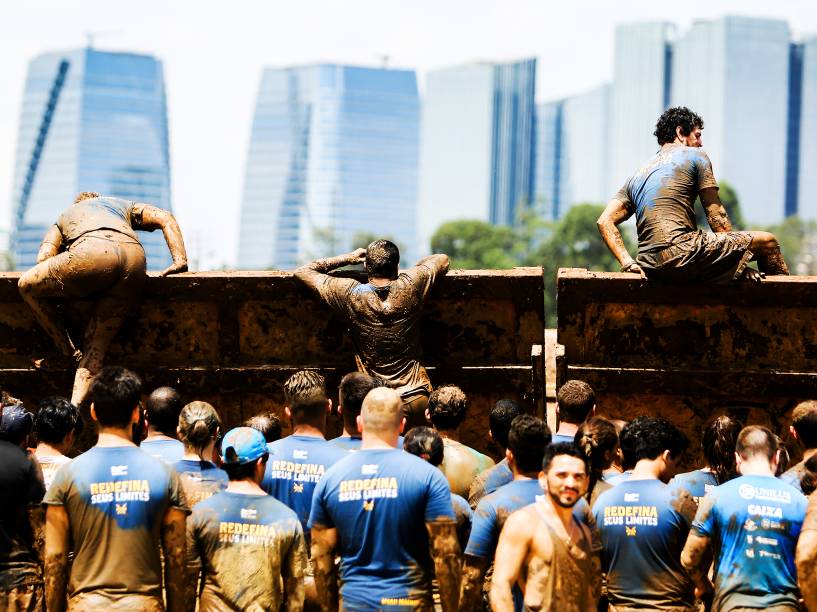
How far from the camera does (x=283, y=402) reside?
10.6m

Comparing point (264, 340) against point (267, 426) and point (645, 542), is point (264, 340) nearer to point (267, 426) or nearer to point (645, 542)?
point (267, 426)

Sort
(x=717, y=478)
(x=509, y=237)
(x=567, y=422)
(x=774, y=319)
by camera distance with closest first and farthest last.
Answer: (x=717, y=478), (x=567, y=422), (x=774, y=319), (x=509, y=237)

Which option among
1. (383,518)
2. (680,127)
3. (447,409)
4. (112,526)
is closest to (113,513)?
(112,526)

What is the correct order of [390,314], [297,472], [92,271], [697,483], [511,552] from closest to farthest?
[511,552] < [697,483] < [297,472] < [390,314] < [92,271]

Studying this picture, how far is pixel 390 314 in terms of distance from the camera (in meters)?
9.79

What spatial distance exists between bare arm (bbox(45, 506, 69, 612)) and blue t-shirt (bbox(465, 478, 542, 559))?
2044mm

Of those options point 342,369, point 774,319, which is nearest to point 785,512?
point 774,319

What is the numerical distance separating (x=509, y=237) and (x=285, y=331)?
301ft

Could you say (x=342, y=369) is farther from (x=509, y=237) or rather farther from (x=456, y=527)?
(x=509, y=237)

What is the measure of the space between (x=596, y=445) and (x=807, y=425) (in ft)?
3.93

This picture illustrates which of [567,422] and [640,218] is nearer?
[567,422]

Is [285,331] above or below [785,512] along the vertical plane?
above

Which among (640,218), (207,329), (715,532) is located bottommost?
(715,532)

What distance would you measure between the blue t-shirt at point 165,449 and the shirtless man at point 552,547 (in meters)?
2.26
